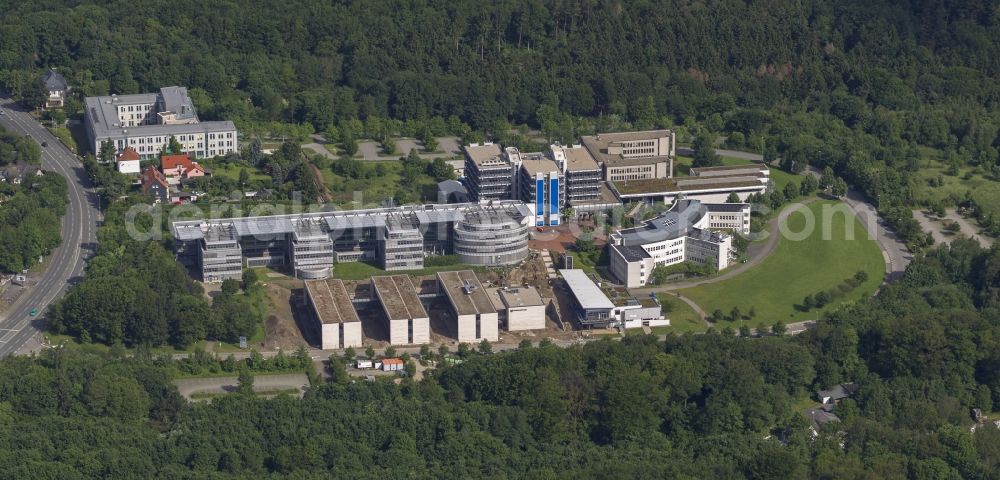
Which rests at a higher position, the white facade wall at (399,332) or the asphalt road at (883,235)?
the white facade wall at (399,332)

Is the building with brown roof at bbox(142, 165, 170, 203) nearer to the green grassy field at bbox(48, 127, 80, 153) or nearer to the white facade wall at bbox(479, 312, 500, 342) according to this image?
the green grassy field at bbox(48, 127, 80, 153)

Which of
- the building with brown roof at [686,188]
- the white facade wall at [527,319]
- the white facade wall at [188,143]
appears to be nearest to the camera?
the white facade wall at [527,319]

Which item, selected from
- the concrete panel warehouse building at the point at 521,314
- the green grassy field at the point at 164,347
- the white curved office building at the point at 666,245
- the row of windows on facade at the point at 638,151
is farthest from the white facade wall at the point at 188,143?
the concrete panel warehouse building at the point at 521,314

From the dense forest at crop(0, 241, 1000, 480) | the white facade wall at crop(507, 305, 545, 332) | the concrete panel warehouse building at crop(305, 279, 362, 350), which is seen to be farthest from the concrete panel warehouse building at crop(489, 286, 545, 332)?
the concrete panel warehouse building at crop(305, 279, 362, 350)

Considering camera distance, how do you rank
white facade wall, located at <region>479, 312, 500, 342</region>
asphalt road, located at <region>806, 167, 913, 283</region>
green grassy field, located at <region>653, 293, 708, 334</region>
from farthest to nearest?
asphalt road, located at <region>806, 167, 913, 283</region> < green grassy field, located at <region>653, 293, 708, 334</region> < white facade wall, located at <region>479, 312, 500, 342</region>

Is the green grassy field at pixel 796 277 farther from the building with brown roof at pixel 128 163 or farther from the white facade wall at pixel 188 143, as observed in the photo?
the building with brown roof at pixel 128 163

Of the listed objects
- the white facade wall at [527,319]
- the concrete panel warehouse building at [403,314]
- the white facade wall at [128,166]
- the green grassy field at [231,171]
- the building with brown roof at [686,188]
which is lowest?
the white facade wall at [527,319]
